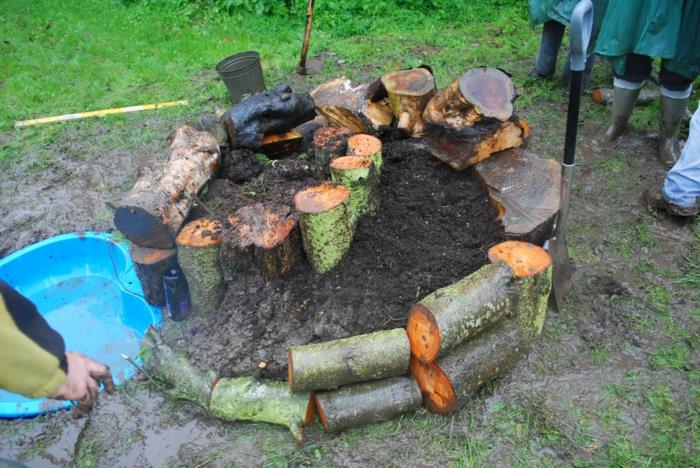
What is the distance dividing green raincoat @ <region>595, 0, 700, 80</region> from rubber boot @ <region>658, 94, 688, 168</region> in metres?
0.24

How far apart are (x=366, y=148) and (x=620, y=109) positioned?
2506 mm

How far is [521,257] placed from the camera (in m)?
2.69

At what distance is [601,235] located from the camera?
3543 mm

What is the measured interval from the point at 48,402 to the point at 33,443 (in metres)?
0.21

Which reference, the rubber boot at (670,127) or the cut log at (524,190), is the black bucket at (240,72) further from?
the rubber boot at (670,127)

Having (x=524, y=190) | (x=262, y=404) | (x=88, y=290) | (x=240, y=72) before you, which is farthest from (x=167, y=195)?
(x=240, y=72)

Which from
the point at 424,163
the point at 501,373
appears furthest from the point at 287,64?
the point at 501,373

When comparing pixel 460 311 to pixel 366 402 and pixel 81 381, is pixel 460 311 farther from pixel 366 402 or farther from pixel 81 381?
pixel 81 381

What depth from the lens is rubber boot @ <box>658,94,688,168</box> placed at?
13.2 ft

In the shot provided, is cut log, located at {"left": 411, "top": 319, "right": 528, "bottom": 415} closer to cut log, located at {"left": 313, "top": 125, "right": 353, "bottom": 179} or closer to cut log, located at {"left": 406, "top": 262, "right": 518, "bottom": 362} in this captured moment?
cut log, located at {"left": 406, "top": 262, "right": 518, "bottom": 362}

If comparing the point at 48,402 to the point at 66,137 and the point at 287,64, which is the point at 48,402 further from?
the point at 287,64

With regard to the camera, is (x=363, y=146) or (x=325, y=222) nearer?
(x=325, y=222)

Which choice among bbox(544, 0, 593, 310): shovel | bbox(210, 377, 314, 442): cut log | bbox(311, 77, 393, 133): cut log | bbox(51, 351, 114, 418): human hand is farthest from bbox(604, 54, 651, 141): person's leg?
bbox(51, 351, 114, 418): human hand

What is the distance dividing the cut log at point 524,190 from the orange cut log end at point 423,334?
0.82m
